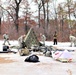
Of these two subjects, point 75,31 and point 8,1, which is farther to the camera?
point 8,1

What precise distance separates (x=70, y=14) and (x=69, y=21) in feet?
4.52

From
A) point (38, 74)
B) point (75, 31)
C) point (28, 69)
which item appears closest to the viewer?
point (38, 74)

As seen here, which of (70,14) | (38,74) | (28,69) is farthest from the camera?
(70,14)

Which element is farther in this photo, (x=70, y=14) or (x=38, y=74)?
(x=70, y=14)

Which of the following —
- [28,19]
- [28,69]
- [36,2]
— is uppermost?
[36,2]

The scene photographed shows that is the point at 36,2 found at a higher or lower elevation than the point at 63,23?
higher

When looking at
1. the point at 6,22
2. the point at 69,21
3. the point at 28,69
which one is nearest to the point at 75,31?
the point at 69,21

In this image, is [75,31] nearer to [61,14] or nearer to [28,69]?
[61,14]

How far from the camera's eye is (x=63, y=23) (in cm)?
5441

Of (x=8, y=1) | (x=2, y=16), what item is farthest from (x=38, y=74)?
(x=2, y=16)

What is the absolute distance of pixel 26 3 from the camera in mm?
→ 54938

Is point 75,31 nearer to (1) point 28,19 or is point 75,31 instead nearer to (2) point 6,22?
(1) point 28,19

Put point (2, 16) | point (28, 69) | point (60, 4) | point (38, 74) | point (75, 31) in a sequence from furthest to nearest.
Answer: point (2, 16), point (60, 4), point (75, 31), point (28, 69), point (38, 74)

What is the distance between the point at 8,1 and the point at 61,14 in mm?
11249
